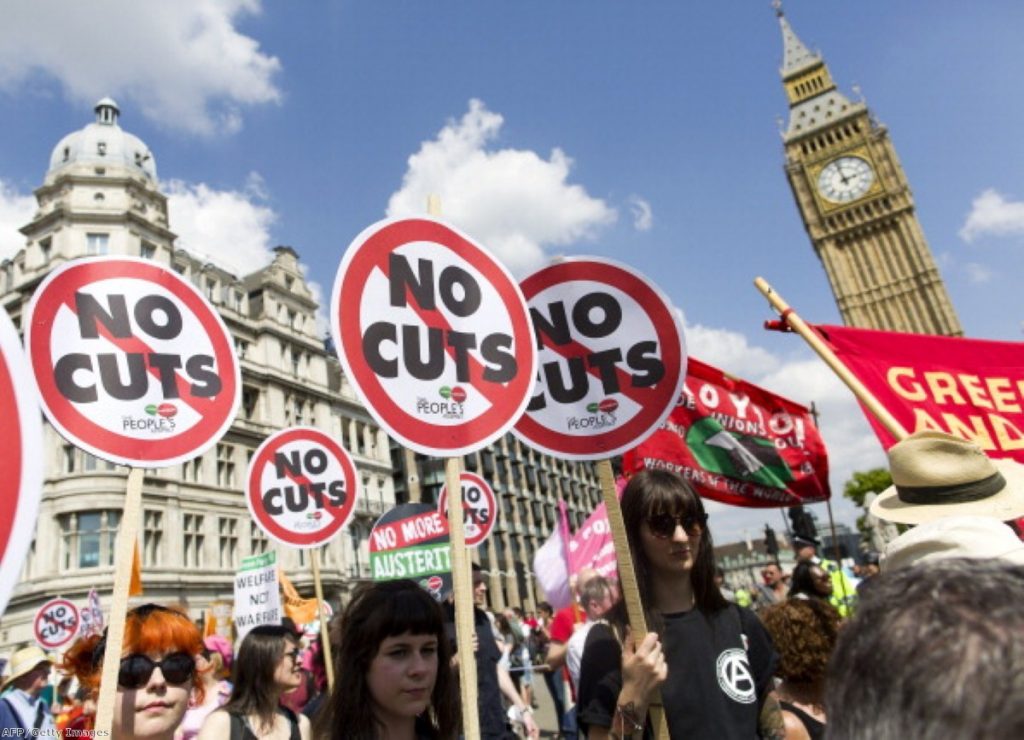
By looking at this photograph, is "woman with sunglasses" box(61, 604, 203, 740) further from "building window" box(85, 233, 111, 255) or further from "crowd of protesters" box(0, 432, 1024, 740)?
"building window" box(85, 233, 111, 255)

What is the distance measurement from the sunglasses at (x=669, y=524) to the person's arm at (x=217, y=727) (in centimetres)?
221

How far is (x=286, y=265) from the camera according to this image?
136ft

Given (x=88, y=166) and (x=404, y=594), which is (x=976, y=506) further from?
(x=88, y=166)

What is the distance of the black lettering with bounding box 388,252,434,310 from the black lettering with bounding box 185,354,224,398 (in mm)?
1100

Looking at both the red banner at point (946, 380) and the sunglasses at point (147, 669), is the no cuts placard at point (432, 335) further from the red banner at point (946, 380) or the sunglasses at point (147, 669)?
the red banner at point (946, 380)

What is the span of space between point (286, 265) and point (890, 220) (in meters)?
55.7

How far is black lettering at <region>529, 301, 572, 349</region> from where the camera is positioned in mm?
3383

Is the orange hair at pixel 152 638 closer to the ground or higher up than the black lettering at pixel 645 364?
closer to the ground

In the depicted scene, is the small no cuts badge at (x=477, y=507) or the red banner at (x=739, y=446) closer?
the red banner at (x=739, y=446)

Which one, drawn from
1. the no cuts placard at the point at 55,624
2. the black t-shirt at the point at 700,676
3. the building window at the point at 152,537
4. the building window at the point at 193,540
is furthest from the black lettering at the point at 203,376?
the building window at the point at 193,540

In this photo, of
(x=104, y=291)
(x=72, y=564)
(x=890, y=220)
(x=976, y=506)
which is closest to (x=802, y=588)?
(x=976, y=506)

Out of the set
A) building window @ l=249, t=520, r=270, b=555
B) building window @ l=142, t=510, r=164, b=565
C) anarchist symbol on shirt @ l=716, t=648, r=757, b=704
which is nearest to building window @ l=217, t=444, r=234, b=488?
building window @ l=249, t=520, r=270, b=555

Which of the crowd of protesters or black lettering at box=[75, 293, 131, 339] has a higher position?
black lettering at box=[75, 293, 131, 339]

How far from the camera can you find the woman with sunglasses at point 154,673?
2.78 meters
